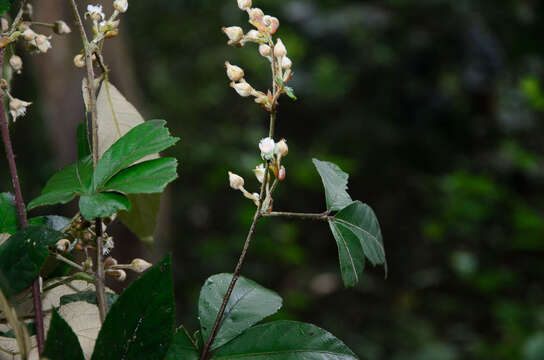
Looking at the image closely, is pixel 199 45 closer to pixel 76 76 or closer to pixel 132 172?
pixel 76 76

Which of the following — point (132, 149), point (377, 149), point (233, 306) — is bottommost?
point (377, 149)

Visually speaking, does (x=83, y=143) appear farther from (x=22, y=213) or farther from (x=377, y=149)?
(x=377, y=149)

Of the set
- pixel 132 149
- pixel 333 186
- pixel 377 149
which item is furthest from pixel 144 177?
pixel 377 149

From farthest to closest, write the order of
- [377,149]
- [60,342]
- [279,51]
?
[377,149] < [279,51] < [60,342]

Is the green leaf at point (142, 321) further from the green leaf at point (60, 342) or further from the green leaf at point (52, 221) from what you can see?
the green leaf at point (52, 221)

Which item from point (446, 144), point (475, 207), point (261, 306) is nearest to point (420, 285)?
point (475, 207)

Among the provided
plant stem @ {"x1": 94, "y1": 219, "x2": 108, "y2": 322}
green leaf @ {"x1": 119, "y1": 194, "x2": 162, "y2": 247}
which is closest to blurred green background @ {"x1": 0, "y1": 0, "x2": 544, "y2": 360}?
green leaf @ {"x1": 119, "y1": 194, "x2": 162, "y2": 247}
